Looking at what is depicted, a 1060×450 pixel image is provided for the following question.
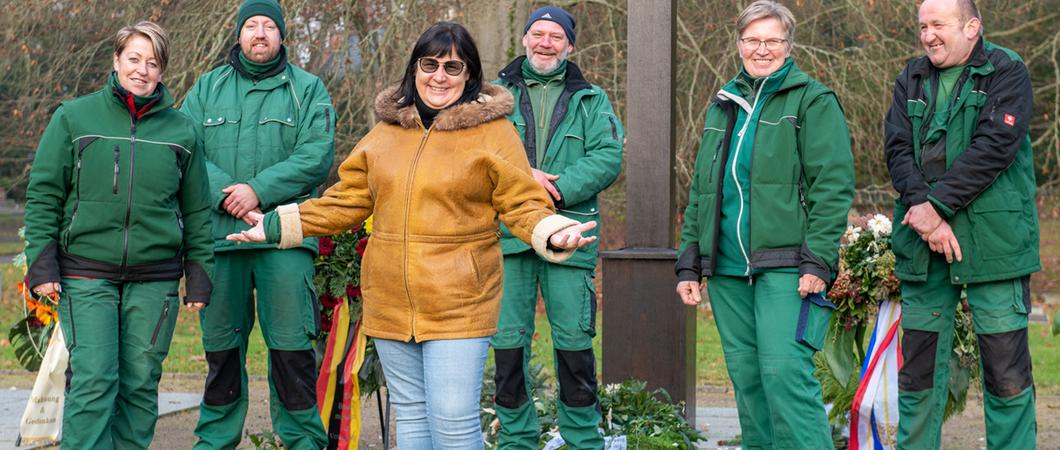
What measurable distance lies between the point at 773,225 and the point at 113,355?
251 centimetres

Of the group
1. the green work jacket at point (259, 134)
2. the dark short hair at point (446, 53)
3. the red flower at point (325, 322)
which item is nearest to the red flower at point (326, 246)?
the red flower at point (325, 322)

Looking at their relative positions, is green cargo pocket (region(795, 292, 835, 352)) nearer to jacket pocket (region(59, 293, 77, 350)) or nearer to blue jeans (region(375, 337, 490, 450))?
blue jeans (region(375, 337, 490, 450))

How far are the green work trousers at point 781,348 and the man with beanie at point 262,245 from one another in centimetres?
184

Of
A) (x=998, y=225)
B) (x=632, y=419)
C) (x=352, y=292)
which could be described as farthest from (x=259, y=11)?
(x=998, y=225)

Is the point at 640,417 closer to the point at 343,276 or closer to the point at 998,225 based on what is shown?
the point at 343,276

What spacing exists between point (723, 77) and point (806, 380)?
8472 millimetres

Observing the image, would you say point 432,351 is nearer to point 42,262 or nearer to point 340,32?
point 42,262

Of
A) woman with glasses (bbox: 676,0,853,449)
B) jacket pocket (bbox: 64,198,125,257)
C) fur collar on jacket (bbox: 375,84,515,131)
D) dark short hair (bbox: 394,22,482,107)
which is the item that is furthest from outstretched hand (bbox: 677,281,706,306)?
jacket pocket (bbox: 64,198,125,257)

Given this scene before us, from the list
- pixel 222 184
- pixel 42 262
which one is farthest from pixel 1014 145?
pixel 42 262

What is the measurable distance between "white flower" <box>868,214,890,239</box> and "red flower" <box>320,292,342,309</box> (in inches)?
99.5

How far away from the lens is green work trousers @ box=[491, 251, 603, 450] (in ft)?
17.4

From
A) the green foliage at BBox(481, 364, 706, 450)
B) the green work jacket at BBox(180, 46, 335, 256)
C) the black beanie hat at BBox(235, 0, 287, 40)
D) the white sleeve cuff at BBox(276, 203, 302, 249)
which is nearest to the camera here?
the white sleeve cuff at BBox(276, 203, 302, 249)

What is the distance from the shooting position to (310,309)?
553 cm

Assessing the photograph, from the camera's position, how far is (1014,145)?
487 cm
